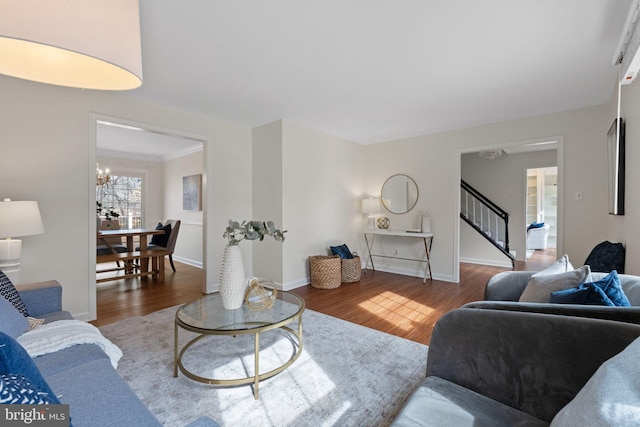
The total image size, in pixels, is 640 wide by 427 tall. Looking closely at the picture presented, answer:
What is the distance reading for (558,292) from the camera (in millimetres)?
1415

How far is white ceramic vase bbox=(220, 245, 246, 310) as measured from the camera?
6.66 ft

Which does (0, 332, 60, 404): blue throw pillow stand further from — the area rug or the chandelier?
the chandelier

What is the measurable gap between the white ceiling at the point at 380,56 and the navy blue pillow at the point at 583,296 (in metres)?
1.66

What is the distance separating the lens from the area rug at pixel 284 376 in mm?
1562

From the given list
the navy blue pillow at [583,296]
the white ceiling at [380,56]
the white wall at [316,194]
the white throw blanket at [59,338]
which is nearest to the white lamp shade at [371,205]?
the white wall at [316,194]

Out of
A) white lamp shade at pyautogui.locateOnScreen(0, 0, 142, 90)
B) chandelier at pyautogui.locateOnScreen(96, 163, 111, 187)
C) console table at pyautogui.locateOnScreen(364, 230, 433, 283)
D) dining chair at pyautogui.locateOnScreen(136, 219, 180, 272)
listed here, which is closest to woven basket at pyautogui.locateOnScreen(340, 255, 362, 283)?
console table at pyautogui.locateOnScreen(364, 230, 433, 283)

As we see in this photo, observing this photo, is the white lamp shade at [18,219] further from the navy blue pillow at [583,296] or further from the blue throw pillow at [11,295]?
the navy blue pillow at [583,296]

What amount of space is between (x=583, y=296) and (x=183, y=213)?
6.54 m

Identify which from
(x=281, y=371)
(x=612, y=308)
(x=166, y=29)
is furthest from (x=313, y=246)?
(x=612, y=308)

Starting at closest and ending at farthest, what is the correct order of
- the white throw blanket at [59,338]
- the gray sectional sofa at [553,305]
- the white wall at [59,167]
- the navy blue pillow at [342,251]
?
the gray sectional sofa at [553,305] < the white throw blanket at [59,338] < the white wall at [59,167] < the navy blue pillow at [342,251]

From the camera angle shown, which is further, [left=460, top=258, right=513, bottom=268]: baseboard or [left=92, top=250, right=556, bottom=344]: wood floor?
[left=460, top=258, right=513, bottom=268]: baseboard

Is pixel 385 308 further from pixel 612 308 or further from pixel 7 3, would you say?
pixel 7 3

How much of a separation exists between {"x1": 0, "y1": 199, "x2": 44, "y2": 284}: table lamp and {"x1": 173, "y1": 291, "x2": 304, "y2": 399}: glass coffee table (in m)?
1.36

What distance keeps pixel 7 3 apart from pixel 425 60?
245cm
